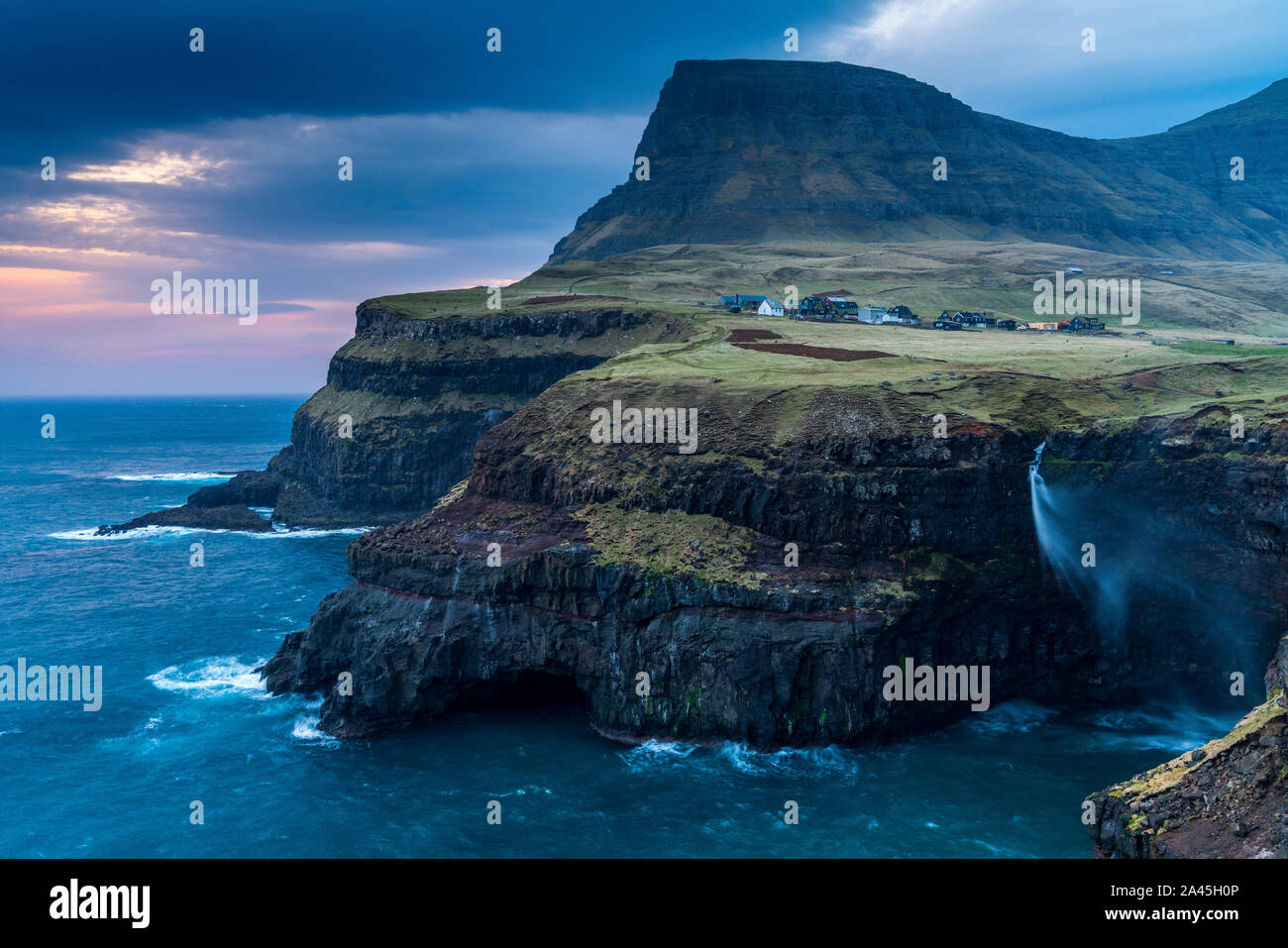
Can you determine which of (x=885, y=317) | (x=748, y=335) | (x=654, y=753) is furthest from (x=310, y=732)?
(x=885, y=317)

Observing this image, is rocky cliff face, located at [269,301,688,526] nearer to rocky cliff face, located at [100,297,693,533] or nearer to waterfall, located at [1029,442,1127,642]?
rocky cliff face, located at [100,297,693,533]

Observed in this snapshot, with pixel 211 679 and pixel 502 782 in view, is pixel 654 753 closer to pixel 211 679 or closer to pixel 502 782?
pixel 502 782

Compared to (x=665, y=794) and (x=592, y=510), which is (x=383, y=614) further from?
(x=665, y=794)

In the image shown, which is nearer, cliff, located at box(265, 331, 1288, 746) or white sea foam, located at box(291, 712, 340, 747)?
cliff, located at box(265, 331, 1288, 746)

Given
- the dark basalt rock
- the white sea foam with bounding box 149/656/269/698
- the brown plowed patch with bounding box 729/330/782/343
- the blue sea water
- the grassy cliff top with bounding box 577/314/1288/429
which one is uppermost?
the brown plowed patch with bounding box 729/330/782/343

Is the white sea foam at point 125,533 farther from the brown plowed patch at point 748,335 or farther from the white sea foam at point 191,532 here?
the brown plowed patch at point 748,335
